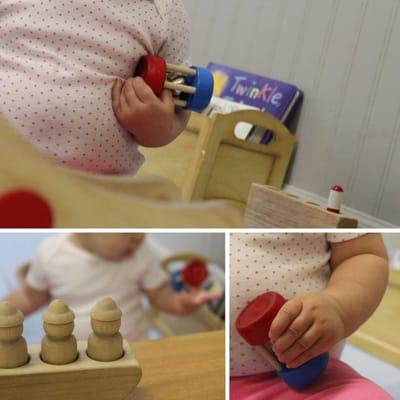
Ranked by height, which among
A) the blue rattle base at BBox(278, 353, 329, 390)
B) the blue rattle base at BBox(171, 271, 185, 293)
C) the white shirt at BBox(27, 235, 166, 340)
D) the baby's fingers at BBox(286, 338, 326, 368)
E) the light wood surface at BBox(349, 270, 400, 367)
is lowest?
the blue rattle base at BBox(171, 271, 185, 293)

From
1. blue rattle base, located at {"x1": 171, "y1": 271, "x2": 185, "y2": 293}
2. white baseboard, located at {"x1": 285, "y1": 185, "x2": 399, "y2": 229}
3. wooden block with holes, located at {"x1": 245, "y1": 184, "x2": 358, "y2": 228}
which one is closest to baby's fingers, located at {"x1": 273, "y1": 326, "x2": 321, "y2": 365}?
wooden block with holes, located at {"x1": 245, "y1": 184, "x2": 358, "y2": 228}

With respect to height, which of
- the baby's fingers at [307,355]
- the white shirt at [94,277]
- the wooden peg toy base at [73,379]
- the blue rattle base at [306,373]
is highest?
the baby's fingers at [307,355]

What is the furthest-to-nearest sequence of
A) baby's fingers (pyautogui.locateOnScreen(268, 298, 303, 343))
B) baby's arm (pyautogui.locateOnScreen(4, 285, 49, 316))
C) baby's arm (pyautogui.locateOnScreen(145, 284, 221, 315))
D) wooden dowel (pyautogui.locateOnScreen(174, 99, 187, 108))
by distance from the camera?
baby's arm (pyautogui.locateOnScreen(145, 284, 221, 315))
wooden dowel (pyautogui.locateOnScreen(174, 99, 187, 108))
baby's arm (pyautogui.locateOnScreen(4, 285, 49, 316))
baby's fingers (pyautogui.locateOnScreen(268, 298, 303, 343))

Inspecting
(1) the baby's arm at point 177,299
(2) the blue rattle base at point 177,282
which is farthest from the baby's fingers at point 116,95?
(2) the blue rattle base at point 177,282

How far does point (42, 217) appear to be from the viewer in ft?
1.09

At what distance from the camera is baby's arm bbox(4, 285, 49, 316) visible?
2.28ft

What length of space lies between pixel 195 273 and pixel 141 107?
84 centimetres

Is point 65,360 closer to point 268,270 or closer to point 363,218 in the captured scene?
point 268,270

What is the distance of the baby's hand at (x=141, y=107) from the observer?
2.46 ft

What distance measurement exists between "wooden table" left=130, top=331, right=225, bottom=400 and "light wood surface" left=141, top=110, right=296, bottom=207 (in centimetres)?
95

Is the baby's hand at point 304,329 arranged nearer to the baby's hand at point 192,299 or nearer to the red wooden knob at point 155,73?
the red wooden knob at point 155,73

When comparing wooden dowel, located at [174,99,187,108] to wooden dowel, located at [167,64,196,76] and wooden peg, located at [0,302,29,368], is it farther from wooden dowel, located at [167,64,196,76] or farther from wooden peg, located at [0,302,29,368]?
wooden peg, located at [0,302,29,368]

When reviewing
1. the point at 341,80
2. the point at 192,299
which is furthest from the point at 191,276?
the point at 341,80

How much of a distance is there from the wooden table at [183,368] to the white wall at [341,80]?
93 centimetres
